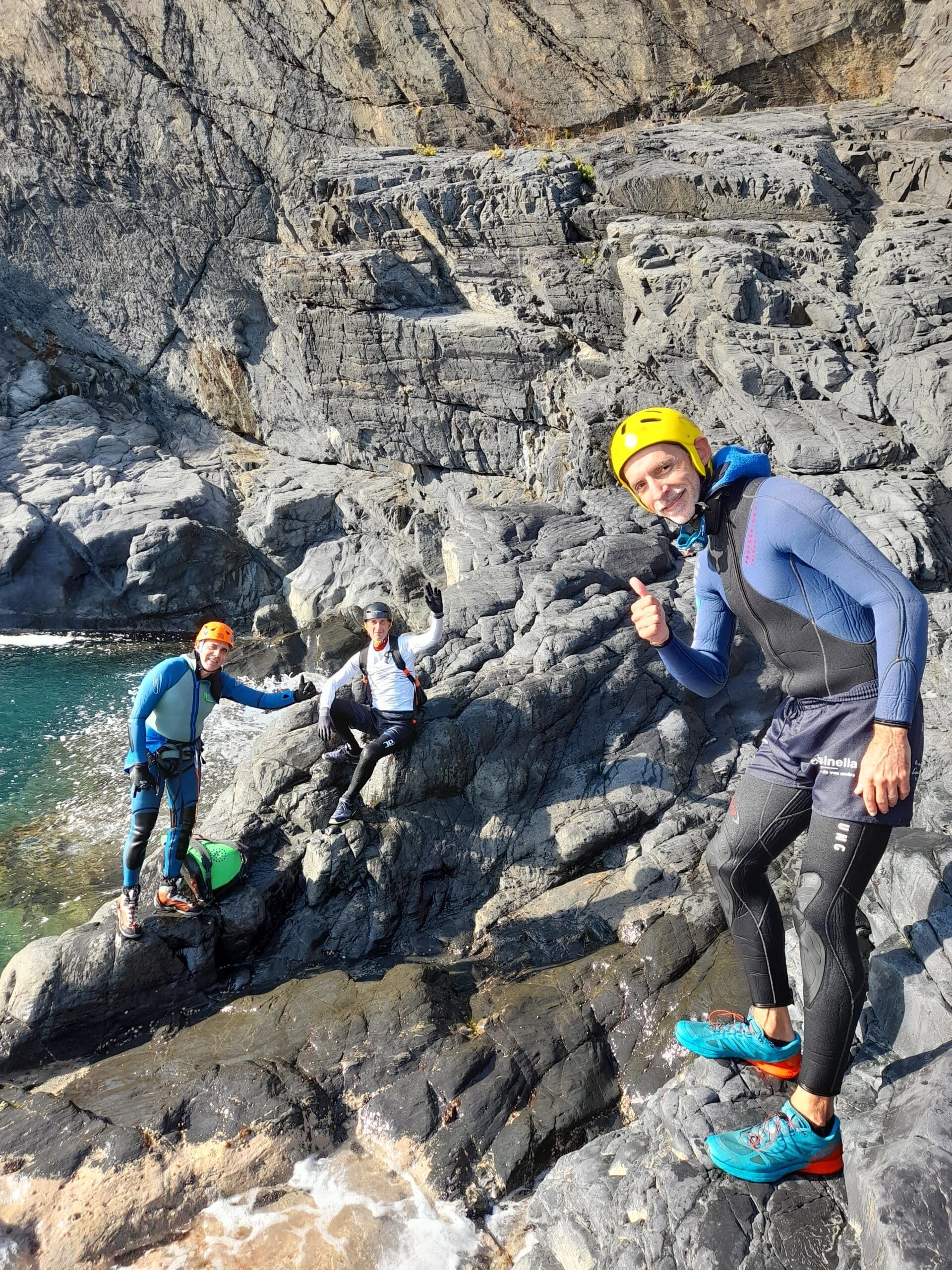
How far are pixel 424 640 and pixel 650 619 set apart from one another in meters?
4.31

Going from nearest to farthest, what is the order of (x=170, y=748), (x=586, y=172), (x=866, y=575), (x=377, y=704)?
(x=866, y=575), (x=170, y=748), (x=377, y=704), (x=586, y=172)

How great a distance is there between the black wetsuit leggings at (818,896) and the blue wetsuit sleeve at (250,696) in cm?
413

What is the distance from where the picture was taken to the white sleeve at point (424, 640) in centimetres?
723

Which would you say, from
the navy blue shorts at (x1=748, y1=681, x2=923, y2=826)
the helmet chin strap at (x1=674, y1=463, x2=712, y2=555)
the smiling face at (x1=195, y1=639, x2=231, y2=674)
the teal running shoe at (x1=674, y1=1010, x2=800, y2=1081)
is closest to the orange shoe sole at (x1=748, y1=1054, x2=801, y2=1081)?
the teal running shoe at (x1=674, y1=1010, x2=800, y2=1081)

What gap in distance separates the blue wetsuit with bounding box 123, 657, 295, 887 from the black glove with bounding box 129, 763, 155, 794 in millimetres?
21

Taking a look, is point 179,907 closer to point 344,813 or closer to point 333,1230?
point 344,813

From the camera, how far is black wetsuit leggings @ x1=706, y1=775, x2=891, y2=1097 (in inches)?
111

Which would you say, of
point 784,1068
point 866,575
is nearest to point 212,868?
point 784,1068

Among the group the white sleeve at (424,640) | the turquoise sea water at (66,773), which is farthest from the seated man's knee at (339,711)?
the turquoise sea water at (66,773)

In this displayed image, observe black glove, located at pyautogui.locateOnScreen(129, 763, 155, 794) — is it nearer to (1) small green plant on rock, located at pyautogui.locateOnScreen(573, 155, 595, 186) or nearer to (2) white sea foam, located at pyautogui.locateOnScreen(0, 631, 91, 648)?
(2) white sea foam, located at pyautogui.locateOnScreen(0, 631, 91, 648)

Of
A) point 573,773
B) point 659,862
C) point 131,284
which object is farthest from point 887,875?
point 131,284

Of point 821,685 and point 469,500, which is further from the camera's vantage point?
point 469,500

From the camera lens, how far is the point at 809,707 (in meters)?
3.05

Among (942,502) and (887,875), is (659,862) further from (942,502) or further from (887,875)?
(942,502)
